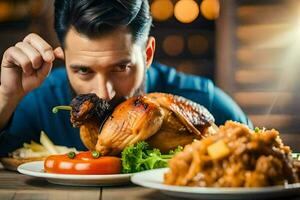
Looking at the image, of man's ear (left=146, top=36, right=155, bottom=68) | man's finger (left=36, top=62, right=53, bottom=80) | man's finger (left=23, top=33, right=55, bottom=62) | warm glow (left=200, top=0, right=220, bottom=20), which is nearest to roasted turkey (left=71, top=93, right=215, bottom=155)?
man's finger (left=23, top=33, right=55, bottom=62)

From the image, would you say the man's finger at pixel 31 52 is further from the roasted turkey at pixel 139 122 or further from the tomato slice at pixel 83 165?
the tomato slice at pixel 83 165

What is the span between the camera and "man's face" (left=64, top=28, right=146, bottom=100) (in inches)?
104

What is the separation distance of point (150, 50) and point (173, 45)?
0.55 feet

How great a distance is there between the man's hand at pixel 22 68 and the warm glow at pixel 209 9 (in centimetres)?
110

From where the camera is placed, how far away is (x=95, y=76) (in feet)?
8.68

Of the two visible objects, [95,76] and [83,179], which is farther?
[95,76]

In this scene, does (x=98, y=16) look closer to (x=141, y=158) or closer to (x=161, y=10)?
(x=161, y=10)

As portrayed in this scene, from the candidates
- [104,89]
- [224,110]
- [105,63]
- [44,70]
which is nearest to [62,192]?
[44,70]

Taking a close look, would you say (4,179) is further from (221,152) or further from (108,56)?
(108,56)

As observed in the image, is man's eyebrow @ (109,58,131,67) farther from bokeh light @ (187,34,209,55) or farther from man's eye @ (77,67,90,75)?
bokeh light @ (187,34,209,55)

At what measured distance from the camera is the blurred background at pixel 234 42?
3.12 meters

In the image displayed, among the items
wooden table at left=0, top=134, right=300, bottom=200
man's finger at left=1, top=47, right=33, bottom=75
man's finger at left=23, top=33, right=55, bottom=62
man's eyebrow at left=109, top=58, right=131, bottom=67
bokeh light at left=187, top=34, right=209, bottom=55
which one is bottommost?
wooden table at left=0, top=134, right=300, bottom=200

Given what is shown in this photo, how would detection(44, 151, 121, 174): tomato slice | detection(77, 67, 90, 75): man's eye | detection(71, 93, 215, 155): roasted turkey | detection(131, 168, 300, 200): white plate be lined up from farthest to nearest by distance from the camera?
detection(77, 67, 90, 75): man's eye, detection(71, 93, 215, 155): roasted turkey, detection(44, 151, 121, 174): tomato slice, detection(131, 168, 300, 200): white plate

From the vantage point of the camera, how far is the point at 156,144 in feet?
5.22
